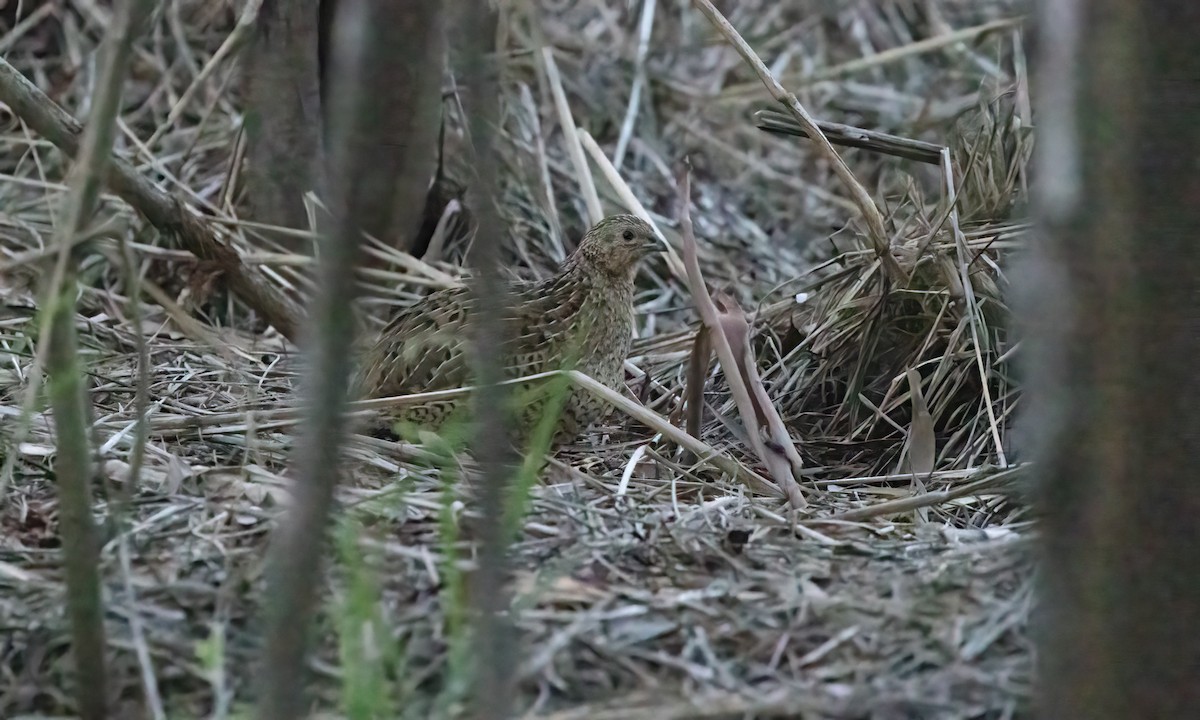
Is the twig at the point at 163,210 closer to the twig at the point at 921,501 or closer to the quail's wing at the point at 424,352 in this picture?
the quail's wing at the point at 424,352

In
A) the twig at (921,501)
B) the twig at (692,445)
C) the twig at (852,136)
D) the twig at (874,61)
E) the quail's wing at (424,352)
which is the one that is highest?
the twig at (874,61)

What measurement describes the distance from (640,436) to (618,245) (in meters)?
0.57

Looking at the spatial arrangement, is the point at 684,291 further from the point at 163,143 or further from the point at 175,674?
the point at 175,674

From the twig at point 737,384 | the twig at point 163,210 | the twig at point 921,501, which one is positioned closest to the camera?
the twig at point 921,501

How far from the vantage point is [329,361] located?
5.46 feet

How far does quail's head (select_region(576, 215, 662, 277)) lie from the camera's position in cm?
413

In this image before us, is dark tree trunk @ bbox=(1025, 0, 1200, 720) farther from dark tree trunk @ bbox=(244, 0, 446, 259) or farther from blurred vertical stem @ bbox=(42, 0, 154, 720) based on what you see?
dark tree trunk @ bbox=(244, 0, 446, 259)

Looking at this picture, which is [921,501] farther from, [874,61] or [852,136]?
[874,61]

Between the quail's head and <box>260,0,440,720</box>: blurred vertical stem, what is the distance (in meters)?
2.37

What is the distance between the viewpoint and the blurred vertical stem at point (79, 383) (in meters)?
1.84

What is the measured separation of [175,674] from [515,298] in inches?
77.1

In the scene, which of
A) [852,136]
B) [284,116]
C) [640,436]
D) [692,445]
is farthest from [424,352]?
[284,116]

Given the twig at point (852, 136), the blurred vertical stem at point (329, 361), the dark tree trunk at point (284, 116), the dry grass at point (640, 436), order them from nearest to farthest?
the blurred vertical stem at point (329, 361), the dry grass at point (640, 436), the twig at point (852, 136), the dark tree trunk at point (284, 116)

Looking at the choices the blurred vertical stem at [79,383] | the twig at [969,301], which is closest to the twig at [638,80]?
the twig at [969,301]
